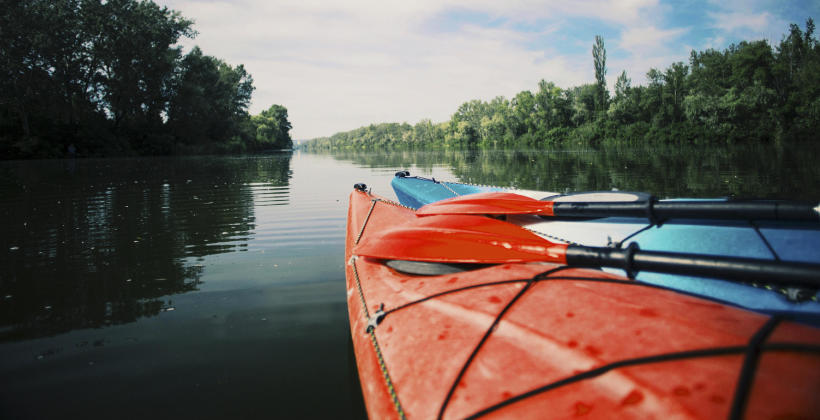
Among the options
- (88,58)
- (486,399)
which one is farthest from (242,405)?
(88,58)

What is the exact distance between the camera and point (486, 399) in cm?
131

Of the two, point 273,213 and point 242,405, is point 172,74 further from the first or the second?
point 242,405

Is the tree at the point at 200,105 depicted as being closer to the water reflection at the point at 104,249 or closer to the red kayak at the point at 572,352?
the water reflection at the point at 104,249

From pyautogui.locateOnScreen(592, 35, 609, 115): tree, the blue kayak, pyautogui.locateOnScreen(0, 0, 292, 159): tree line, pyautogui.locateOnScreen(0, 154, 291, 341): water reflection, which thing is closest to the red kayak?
the blue kayak

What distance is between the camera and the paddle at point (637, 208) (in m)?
2.22

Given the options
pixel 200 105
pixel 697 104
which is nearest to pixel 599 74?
pixel 697 104

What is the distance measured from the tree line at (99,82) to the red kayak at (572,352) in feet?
107

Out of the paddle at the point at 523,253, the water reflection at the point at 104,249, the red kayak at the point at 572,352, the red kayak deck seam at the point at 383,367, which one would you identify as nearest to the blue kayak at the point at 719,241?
the paddle at the point at 523,253

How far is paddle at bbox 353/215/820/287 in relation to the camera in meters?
1.51

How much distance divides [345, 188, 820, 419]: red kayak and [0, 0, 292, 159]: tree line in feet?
107

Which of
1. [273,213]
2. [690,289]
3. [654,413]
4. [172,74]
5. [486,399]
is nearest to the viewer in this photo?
[654,413]

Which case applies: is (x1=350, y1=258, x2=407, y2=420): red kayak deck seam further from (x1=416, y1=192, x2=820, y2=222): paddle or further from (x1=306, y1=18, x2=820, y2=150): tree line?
(x1=306, y1=18, x2=820, y2=150): tree line

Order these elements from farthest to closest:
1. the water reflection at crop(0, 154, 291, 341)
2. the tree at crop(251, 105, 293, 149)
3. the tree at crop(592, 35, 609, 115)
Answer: the tree at crop(251, 105, 293, 149) → the tree at crop(592, 35, 609, 115) → the water reflection at crop(0, 154, 291, 341)

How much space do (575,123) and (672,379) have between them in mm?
59122
